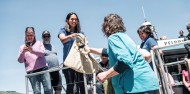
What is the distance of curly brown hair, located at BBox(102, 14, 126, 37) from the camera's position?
3.02 m

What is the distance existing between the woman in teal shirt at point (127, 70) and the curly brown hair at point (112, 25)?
0.19ft

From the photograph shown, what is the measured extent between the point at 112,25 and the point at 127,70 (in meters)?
0.48

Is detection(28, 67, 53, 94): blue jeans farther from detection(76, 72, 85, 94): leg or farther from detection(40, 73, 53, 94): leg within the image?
detection(76, 72, 85, 94): leg

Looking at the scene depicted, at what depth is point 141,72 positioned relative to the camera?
286 centimetres

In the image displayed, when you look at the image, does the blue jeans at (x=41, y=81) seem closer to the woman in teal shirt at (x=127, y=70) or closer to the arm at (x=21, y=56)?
the arm at (x=21, y=56)

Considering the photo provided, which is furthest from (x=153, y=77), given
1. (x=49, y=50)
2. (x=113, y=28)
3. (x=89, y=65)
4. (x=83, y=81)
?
(x=49, y=50)

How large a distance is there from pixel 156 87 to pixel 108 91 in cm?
62

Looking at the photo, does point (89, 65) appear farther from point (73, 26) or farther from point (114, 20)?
point (73, 26)

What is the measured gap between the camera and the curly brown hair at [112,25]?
302 centimetres

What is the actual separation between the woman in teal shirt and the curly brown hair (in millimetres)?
59

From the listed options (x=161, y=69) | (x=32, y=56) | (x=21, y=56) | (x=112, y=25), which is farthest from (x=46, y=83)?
(x=112, y=25)

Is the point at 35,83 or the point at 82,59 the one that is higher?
the point at 82,59

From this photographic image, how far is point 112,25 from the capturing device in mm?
3043

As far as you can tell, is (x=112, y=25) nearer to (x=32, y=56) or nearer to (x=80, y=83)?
(x=80, y=83)
